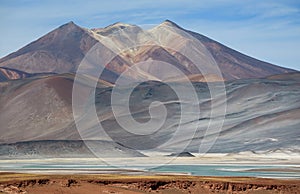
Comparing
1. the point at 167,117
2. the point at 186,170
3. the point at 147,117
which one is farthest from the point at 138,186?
the point at 167,117

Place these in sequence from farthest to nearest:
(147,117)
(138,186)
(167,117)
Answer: (167,117)
(147,117)
(138,186)

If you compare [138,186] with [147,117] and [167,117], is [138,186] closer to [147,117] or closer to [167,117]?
[147,117]

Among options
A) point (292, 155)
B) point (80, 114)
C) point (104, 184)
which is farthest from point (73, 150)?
point (104, 184)

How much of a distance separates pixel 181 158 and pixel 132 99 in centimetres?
7046

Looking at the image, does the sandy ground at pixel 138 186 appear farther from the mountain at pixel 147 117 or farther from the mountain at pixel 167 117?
the mountain at pixel 167 117

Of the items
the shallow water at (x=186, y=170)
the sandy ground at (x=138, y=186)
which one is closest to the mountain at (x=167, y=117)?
the shallow water at (x=186, y=170)

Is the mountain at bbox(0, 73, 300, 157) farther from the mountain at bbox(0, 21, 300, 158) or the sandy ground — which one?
the sandy ground

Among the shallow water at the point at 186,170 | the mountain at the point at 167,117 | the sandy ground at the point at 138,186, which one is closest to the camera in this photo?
the sandy ground at the point at 138,186

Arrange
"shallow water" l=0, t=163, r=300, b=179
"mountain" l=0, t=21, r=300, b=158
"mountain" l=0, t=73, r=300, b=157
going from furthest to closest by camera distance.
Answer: "mountain" l=0, t=73, r=300, b=157 → "mountain" l=0, t=21, r=300, b=158 → "shallow water" l=0, t=163, r=300, b=179

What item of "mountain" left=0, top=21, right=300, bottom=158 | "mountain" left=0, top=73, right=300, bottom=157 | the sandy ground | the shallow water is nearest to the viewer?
the sandy ground

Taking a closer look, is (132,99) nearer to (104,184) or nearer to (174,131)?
(174,131)

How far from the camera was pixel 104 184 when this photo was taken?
39.3 meters

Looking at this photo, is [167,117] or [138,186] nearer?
[138,186]

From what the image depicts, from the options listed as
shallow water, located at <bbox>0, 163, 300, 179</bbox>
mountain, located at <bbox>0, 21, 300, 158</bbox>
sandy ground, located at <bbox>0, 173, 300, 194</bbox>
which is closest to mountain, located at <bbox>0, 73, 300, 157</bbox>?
mountain, located at <bbox>0, 21, 300, 158</bbox>
